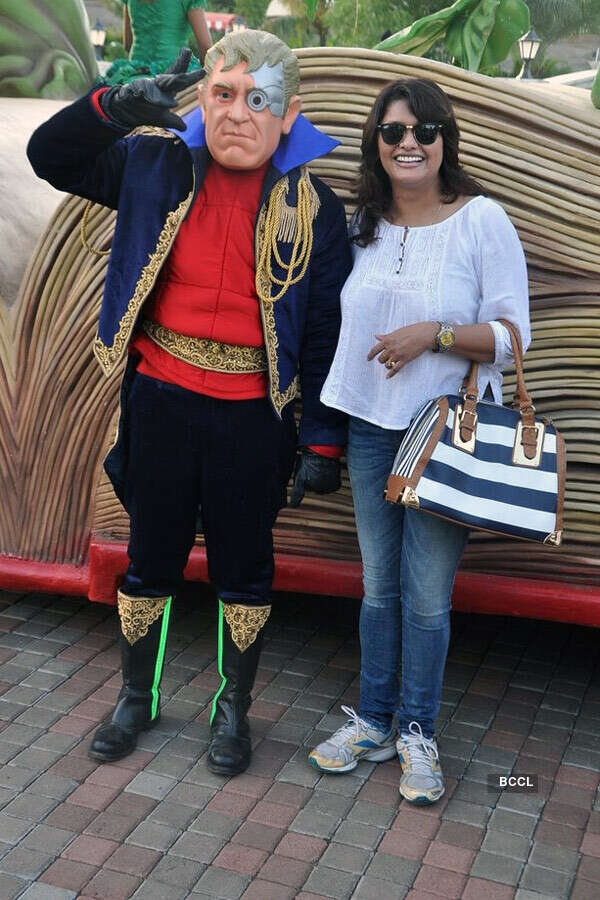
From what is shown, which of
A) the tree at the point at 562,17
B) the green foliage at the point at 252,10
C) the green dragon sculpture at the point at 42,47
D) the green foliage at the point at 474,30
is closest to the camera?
the green foliage at the point at 474,30

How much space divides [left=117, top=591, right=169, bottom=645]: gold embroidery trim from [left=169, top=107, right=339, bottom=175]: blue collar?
1184 millimetres

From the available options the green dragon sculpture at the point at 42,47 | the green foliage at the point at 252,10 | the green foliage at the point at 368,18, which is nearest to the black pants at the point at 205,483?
the green dragon sculpture at the point at 42,47

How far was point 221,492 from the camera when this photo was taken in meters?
2.90

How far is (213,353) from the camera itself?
2.83 metres

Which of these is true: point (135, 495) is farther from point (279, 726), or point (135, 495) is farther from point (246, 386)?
point (279, 726)

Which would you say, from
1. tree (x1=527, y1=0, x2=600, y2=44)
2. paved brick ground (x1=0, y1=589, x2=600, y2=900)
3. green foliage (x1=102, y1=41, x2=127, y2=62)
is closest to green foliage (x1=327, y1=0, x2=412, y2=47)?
tree (x1=527, y1=0, x2=600, y2=44)

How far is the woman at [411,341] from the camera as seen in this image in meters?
2.68

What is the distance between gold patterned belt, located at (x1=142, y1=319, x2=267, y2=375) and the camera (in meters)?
2.83

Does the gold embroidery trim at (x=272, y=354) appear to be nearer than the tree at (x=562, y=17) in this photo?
Yes

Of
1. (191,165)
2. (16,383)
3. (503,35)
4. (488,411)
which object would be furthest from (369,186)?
(16,383)

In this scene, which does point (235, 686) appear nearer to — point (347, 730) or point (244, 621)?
point (244, 621)

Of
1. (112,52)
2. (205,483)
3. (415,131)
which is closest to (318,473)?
(205,483)

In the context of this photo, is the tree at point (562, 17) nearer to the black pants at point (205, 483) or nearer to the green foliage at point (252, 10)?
the green foliage at point (252, 10)
